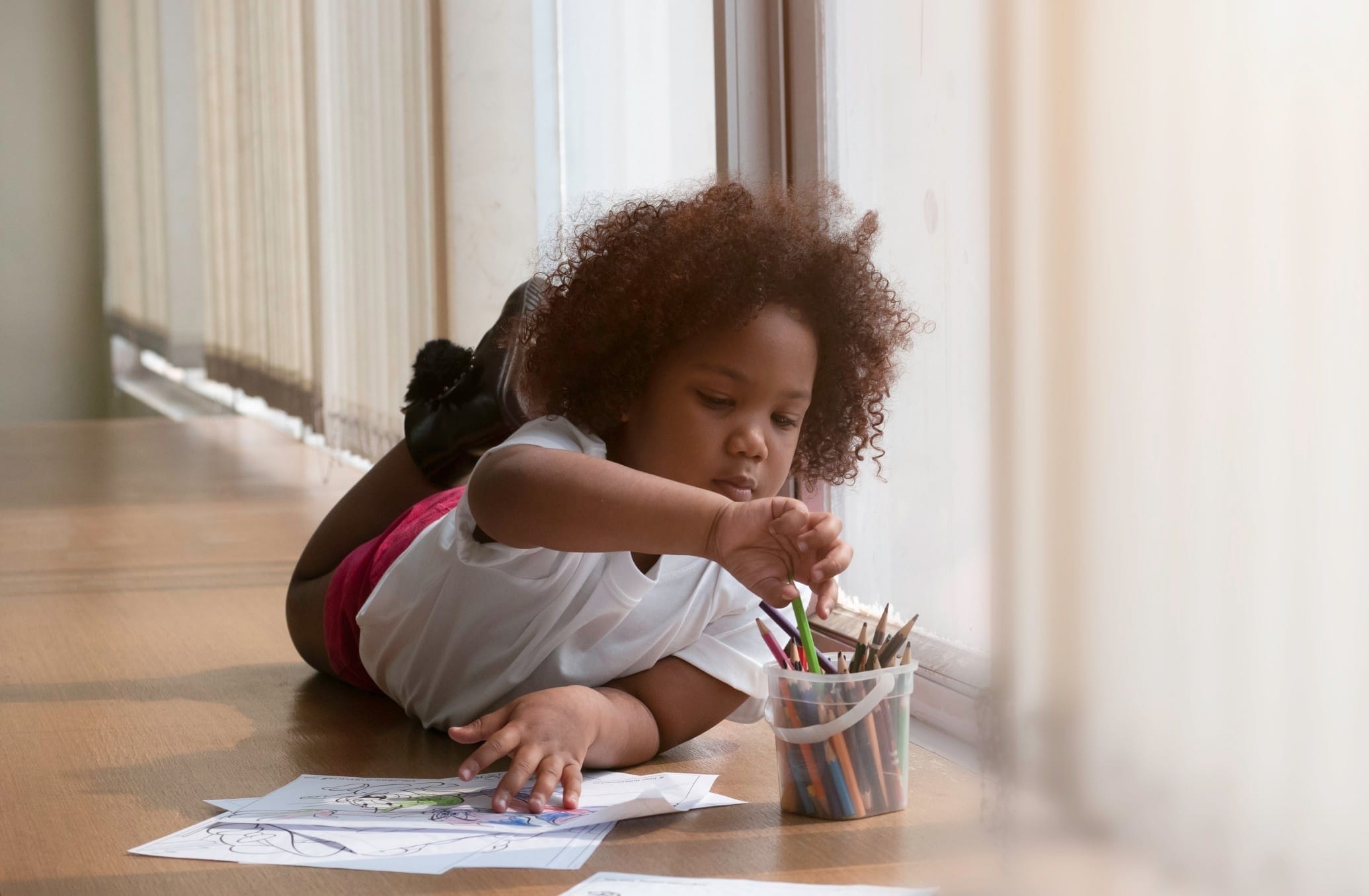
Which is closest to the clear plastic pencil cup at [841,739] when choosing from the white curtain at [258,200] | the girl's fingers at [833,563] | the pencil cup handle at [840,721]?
the pencil cup handle at [840,721]

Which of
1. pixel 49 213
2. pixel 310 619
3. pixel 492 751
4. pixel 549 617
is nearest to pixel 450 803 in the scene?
pixel 492 751

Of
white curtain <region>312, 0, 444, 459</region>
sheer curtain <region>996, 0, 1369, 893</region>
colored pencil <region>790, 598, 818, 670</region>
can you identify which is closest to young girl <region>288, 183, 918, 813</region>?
colored pencil <region>790, 598, 818, 670</region>

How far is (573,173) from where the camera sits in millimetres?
2139

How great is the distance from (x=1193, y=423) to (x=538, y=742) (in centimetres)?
Result: 43

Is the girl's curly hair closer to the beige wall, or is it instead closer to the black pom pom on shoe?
the black pom pom on shoe

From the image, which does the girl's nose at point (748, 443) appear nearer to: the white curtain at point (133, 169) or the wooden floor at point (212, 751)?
the wooden floor at point (212, 751)

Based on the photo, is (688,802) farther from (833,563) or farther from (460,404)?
(460,404)

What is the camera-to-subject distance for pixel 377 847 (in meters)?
0.77

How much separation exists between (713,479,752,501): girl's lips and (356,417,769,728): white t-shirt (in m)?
0.08

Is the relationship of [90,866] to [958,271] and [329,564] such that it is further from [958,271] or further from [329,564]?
[958,271]

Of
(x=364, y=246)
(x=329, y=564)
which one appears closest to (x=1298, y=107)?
(x=329, y=564)

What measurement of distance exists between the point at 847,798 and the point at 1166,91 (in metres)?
0.44

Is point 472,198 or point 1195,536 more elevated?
point 472,198

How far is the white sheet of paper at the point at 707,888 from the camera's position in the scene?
711 mm
